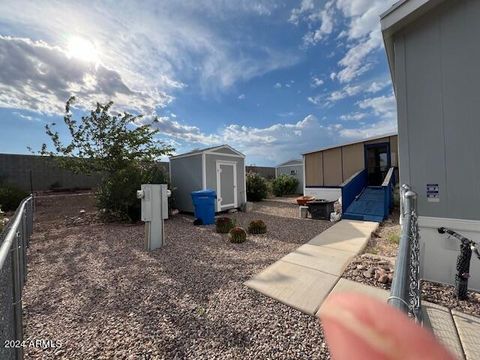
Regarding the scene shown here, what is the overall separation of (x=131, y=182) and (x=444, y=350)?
8724mm

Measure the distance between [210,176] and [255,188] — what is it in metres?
5.51

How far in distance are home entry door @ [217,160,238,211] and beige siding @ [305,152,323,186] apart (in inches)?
209

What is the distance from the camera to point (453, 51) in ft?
10.2

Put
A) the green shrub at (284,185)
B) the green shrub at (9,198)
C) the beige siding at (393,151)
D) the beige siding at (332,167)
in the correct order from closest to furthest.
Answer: the green shrub at (9,198) → the beige siding at (393,151) → the beige siding at (332,167) → the green shrub at (284,185)

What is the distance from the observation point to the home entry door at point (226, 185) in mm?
10046

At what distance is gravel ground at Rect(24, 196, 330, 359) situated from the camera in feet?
7.30

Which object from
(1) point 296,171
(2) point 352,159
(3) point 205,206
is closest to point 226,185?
(3) point 205,206

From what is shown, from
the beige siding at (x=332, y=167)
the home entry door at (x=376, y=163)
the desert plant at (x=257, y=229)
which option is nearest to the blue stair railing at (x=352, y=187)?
the home entry door at (x=376, y=163)

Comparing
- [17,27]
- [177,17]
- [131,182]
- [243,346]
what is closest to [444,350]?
[243,346]

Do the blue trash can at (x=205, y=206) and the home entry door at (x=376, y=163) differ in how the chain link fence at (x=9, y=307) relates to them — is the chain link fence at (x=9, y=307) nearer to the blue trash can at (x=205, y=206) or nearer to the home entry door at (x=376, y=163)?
the blue trash can at (x=205, y=206)

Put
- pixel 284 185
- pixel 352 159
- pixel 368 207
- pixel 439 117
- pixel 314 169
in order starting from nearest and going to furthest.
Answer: pixel 439 117, pixel 368 207, pixel 352 159, pixel 314 169, pixel 284 185

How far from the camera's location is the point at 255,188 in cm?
1470

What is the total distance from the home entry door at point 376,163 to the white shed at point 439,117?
9734 mm

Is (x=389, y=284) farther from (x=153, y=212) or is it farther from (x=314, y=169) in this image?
(x=314, y=169)
